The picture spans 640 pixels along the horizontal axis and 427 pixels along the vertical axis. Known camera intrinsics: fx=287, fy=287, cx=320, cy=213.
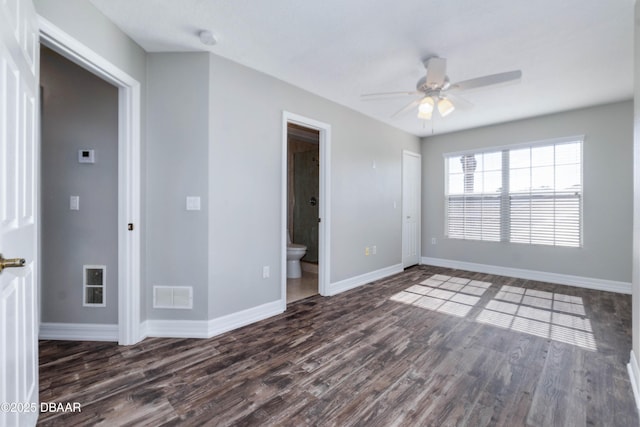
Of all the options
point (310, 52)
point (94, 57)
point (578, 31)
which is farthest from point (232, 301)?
point (578, 31)

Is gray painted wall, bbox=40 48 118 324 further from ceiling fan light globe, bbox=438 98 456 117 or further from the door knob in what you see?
ceiling fan light globe, bbox=438 98 456 117

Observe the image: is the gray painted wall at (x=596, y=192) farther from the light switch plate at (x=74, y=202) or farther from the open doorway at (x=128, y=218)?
the light switch plate at (x=74, y=202)

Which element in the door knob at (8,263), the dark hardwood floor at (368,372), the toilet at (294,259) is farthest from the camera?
the toilet at (294,259)

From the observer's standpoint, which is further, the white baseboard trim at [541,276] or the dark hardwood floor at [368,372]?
the white baseboard trim at [541,276]

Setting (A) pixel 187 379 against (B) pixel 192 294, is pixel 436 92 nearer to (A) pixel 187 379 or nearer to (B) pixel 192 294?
(B) pixel 192 294

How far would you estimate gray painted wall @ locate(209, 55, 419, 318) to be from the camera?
8.21 ft

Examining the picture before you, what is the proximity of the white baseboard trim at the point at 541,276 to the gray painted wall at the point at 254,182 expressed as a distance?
213 cm

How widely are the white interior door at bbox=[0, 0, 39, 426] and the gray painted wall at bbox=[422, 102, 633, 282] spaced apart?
5.20 metres

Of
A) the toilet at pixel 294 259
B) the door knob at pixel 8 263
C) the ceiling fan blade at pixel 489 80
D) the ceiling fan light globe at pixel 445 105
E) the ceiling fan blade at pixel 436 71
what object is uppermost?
the ceiling fan blade at pixel 436 71

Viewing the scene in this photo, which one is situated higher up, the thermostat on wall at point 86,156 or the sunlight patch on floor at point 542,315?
the thermostat on wall at point 86,156

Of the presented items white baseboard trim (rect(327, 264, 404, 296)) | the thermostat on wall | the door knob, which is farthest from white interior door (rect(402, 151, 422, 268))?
the door knob

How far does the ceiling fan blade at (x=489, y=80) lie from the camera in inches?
84.8

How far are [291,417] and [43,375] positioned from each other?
166 centimetres

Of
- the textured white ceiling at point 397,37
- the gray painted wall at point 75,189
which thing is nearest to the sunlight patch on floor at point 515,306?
the textured white ceiling at point 397,37
